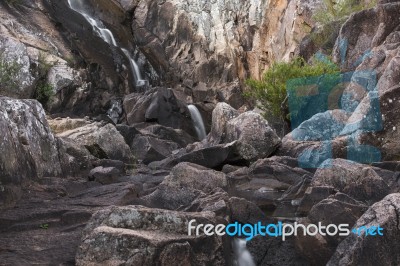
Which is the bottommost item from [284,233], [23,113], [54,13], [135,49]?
[284,233]

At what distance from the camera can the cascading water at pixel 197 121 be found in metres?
34.8

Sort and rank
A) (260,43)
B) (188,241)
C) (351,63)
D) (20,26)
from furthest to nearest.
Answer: (260,43) → (20,26) → (351,63) → (188,241)

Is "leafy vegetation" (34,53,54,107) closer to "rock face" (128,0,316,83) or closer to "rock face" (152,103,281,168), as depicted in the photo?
"rock face" (128,0,316,83)

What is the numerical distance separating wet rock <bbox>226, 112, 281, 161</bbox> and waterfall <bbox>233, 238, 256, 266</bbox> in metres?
10.0

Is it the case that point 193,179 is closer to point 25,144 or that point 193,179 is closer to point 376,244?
point 25,144

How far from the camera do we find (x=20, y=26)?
37750 mm

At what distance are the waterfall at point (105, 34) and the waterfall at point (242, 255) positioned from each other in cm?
3353

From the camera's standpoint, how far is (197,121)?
3594cm

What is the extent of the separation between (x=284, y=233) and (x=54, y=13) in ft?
122

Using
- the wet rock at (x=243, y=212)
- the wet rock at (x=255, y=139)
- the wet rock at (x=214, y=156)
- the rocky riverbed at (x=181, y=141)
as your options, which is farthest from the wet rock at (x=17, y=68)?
the wet rock at (x=243, y=212)

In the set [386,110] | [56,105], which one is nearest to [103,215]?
[386,110]

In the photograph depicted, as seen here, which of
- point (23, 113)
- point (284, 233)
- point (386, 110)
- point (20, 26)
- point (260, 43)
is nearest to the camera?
point (284, 233)

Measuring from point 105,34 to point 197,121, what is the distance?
38.9 ft

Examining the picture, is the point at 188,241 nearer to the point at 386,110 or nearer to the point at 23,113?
the point at 23,113
